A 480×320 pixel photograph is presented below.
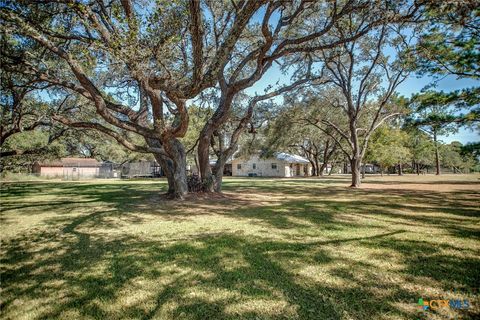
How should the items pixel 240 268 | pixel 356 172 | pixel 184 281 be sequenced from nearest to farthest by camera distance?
pixel 184 281, pixel 240 268, pixel 356 172

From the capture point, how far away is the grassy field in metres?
2.67

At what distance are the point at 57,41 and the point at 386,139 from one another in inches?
1576

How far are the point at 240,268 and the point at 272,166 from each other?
40870 mm

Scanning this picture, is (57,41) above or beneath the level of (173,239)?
above

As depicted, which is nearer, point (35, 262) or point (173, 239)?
point (35, 262)

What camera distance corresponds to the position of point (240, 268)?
3654 millimetres

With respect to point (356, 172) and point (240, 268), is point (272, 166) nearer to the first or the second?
point (356, 172)

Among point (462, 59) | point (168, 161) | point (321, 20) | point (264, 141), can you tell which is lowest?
point (168, 161)

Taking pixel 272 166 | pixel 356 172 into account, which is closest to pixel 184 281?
pixel 356 172

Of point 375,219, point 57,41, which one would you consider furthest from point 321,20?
point 57,41

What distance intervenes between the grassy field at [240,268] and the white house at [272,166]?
116ft

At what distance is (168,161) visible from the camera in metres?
11.8

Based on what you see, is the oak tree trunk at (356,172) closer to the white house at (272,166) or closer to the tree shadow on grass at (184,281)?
the tree shadow on grass at (184,281)

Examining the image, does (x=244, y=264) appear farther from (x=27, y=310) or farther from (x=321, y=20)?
(x=321, y=20)
